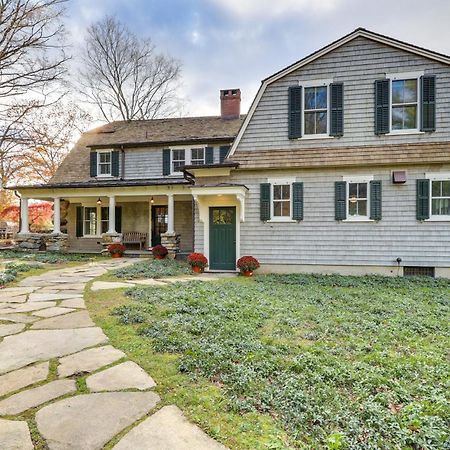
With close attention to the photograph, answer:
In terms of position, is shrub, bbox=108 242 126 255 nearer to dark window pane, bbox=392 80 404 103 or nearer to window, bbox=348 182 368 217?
window, bbox=348 182 368 217

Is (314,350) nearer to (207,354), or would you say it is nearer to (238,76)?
(207,354)

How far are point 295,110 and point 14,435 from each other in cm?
983

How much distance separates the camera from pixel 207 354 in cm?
326

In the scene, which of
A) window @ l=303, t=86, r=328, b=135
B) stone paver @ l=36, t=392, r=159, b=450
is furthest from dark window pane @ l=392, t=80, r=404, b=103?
stone paver @ l=36, t=392, r=159, b=450

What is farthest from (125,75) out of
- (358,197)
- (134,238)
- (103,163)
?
(358,197)

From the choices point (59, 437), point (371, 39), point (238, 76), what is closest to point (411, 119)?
point (371, 39)

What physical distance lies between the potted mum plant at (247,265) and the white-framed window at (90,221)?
33.0 ft

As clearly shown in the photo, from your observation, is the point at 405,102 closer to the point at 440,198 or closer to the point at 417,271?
the point at 440,198

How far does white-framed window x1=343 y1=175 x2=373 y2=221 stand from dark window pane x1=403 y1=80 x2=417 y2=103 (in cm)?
243

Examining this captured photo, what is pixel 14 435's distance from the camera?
77.1 inches

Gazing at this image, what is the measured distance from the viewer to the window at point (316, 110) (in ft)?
32.0

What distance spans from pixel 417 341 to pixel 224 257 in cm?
691

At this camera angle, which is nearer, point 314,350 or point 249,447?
point 249,447

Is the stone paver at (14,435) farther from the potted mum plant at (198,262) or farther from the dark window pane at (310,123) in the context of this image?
the dark window pane at (310,123)
